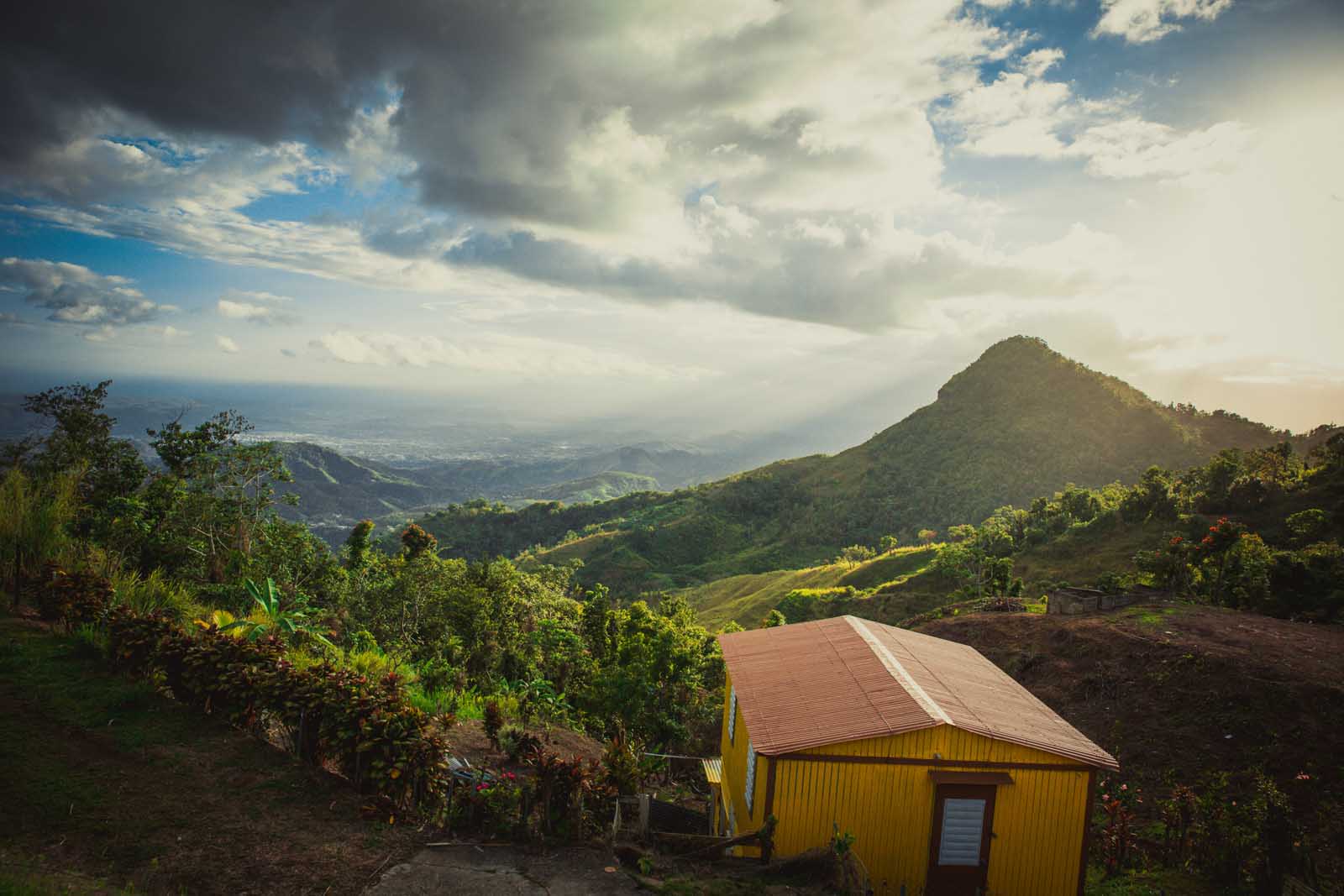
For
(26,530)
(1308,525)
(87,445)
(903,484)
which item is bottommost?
(26,530)

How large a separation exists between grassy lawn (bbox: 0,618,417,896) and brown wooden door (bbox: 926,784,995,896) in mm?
7554

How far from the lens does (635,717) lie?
683 inches

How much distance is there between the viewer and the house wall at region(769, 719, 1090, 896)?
31.6 feet

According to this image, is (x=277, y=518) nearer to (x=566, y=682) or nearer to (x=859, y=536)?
(x=566, y=682)

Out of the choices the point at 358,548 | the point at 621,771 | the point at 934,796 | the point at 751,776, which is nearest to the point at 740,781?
the point at 751,776

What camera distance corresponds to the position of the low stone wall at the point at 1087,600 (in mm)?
27203

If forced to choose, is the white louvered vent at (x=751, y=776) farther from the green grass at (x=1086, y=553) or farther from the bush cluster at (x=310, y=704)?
the green grass at (x=1086, y=553)

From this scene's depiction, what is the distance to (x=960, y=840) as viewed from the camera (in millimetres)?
9773

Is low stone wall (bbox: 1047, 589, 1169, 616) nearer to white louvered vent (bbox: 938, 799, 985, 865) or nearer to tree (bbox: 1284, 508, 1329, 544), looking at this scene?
tree (bbox: 1284, 508, 1329, 544)

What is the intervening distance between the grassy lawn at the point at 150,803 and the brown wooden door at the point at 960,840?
7.55 meters

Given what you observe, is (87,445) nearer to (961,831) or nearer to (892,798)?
(892,798)

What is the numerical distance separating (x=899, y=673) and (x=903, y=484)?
9969 centimetres

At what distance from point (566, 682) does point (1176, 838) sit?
49.9ft

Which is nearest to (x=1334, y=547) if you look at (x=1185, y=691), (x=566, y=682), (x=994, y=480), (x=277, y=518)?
(x=1185, y=691)
